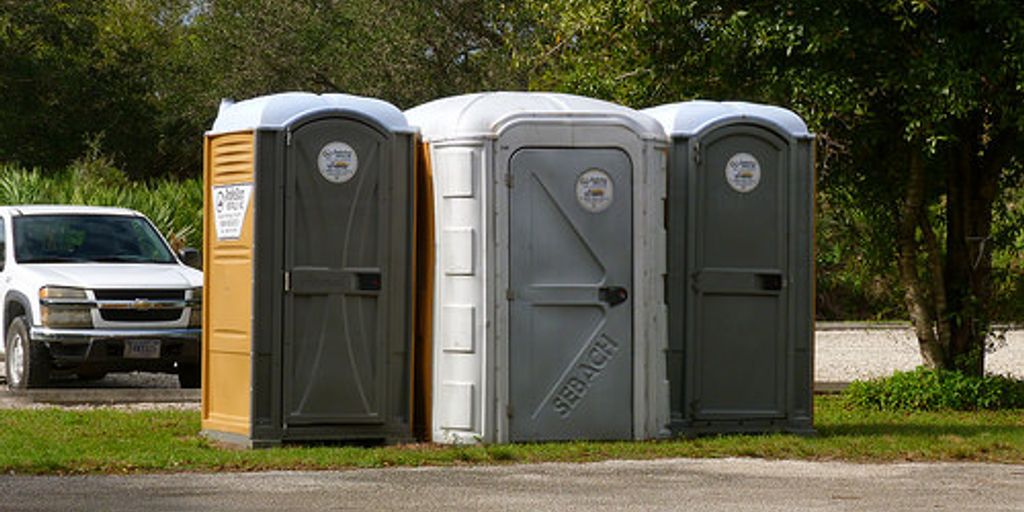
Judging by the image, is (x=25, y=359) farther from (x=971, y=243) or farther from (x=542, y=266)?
(x=971, y=243)

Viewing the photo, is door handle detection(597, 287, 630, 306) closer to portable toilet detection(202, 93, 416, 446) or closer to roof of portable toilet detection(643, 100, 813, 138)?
roof of portable toilet detection(643, 100, 813, 138)

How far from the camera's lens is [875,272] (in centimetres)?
1983

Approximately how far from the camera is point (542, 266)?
14.0 meters

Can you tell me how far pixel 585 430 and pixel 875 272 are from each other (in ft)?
21.6

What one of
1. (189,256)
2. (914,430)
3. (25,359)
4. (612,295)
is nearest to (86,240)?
(189,256)

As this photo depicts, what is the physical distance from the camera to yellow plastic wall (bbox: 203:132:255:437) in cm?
1365

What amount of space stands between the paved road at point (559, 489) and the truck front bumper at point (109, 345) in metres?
7.06

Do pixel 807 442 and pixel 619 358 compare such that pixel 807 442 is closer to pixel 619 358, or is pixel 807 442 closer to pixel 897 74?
pixel 619 358

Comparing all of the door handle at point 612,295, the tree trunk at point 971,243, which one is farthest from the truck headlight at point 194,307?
the tree trunk at point 971,243

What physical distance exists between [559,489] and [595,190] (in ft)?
10.0

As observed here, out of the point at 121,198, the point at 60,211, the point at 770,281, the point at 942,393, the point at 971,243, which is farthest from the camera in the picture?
the point at 121,198

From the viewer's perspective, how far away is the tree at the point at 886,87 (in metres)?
16.2

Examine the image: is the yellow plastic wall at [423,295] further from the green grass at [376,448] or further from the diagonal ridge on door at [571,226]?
the diagonal ridge on door at [571,226]

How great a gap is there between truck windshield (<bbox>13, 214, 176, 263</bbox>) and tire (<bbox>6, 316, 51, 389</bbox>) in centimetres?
80
